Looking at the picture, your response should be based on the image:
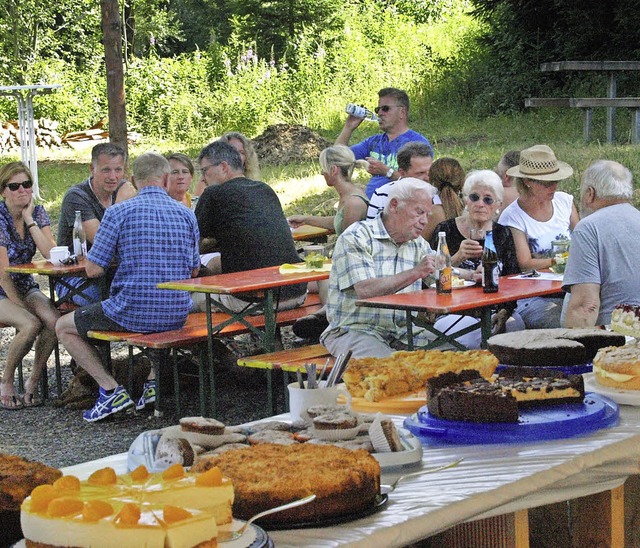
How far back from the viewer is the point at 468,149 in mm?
15195

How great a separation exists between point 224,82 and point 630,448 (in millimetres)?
21570

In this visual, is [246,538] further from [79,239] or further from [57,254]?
[79,239]

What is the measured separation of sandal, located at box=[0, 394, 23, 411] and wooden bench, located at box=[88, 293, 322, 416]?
31.9 inches

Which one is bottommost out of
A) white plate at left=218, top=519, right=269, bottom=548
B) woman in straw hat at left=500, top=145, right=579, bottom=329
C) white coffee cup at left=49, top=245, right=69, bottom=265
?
white coffee cup at left=49, top=245, right=69, bottom=265

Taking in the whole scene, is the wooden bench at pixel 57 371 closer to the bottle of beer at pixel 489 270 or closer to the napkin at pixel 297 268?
the napkin at pixel 297 268

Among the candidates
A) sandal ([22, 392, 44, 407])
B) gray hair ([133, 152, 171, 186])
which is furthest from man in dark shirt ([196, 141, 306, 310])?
sandal ([22, 392, 44, 407])

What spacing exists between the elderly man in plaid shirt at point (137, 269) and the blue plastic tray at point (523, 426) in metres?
4.13

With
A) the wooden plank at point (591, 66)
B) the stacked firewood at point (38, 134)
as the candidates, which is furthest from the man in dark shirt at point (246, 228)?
the stacked firewood at point (38, 134)

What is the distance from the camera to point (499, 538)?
9.43 ft

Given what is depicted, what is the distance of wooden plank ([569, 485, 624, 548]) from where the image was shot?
10.6ft

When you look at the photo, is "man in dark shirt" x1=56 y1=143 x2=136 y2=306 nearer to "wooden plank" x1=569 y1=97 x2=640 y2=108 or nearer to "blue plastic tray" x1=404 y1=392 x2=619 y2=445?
"blue plastic tray" x1=404 y1=392 x2=619 y2=445

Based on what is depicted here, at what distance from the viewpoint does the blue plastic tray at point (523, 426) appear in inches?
111

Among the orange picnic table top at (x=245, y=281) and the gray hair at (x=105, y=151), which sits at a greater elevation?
the gray hair at (x=105, y=151)

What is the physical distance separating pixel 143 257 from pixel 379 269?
5.76ft
